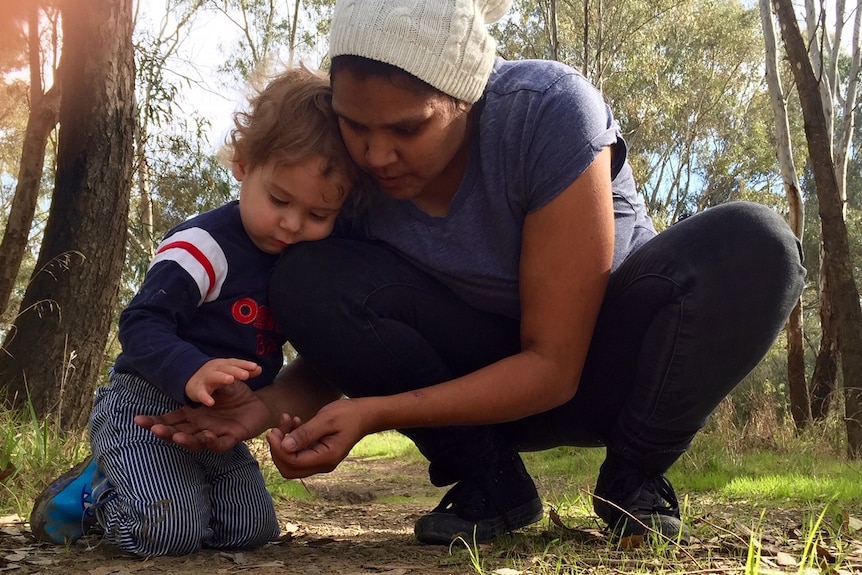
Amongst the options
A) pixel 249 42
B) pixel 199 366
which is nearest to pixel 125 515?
pixel 199 366

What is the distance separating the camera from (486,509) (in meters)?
1.78

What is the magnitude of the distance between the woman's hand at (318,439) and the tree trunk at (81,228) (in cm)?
226

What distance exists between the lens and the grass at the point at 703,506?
1.41 meters

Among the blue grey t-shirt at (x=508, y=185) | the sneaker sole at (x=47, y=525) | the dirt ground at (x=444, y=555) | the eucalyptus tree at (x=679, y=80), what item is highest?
the eucalyptus tree at (x=679, y=80)

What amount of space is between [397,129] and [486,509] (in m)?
0.84

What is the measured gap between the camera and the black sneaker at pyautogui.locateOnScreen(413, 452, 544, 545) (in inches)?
68.1

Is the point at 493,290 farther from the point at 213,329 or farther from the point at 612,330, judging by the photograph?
the point at 213,329

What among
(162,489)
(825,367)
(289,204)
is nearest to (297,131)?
(289,204)

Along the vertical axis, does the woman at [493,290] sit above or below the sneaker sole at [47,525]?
above

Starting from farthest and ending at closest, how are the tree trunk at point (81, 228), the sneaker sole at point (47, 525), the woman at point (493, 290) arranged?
the tree trunk at point (81, 228)
the sneaker sole at point (47, 525)
the woman at point (493, 290)

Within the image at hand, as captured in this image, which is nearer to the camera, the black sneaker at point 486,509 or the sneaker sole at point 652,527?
the sneaker sole at point 652,527

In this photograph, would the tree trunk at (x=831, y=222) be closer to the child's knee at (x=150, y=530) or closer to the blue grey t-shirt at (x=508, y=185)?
the blue grey t-shirt at (x=508, y=185)

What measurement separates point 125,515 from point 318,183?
79cm

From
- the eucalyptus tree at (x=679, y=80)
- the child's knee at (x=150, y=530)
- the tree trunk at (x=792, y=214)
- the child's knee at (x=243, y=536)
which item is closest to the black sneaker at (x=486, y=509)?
the child's knee at (x=243, y=536)
